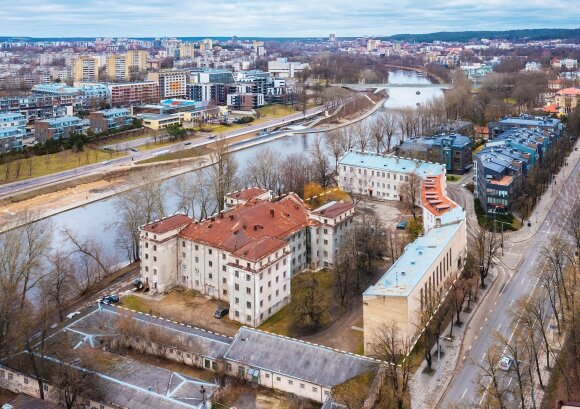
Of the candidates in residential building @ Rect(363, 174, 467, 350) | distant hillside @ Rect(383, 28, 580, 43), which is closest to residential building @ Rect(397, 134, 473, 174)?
residential building @ Rect(363, 174, 467, 350)

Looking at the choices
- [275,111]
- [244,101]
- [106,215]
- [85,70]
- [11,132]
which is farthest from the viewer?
[85,70]

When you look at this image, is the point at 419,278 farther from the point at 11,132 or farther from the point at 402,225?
the point at 11,132

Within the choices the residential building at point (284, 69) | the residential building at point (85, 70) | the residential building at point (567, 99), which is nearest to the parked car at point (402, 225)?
the residential building at point (567, 99)

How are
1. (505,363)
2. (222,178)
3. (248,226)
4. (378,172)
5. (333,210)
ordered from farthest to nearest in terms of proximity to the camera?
(378,172) < (222,178) < (333,210) < (248,226) < (505,363)

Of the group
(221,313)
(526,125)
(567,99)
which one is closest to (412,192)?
(221,313)

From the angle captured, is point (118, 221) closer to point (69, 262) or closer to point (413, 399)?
point (69, 262)

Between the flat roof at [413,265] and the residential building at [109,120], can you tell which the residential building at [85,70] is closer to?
the residential building at [109,120]

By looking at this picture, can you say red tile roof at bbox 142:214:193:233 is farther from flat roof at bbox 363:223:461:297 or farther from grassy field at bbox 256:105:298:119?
grassy field at bbox 256:105:298:119
